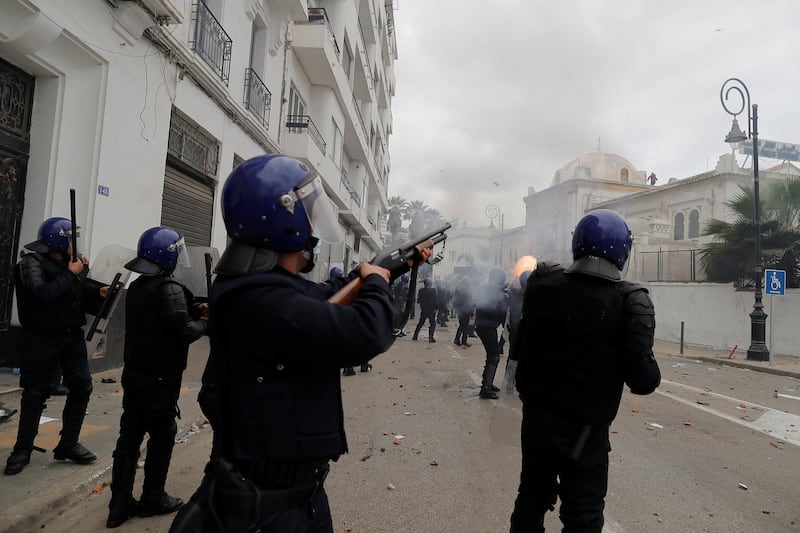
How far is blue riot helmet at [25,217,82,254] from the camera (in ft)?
12.5

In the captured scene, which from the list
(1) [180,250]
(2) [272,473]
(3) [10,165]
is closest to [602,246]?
(2) [272,473]

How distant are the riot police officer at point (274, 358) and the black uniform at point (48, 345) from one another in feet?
9.46

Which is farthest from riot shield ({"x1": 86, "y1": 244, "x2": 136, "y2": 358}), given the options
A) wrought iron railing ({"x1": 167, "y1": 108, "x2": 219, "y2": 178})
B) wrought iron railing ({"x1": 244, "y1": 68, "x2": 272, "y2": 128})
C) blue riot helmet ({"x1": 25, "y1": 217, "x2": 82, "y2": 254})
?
wrought iron railing ({"x1": 244, "y1": 68, "x2": 272, "y2": 128})

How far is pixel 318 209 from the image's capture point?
165cm

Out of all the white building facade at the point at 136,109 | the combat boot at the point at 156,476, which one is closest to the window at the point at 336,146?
the white building facade at the point at 136,109

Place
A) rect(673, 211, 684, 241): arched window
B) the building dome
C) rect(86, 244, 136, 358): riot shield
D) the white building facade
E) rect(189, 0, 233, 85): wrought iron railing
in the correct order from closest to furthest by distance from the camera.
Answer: rect(86, 244, 136, 358): riot shield
the white building facade
rect(189, 0, 233, 85): wrought iron railing
rect(673, 211, 684, 241): arched window
the building dome

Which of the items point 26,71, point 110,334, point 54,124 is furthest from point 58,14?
point 110,334

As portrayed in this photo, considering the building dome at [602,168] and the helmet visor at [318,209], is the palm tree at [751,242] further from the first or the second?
the building dome at [602,168]

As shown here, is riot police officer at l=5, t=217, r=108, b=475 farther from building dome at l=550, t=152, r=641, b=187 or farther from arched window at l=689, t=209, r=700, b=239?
building dome at l=550, t=152, r=641, b=187

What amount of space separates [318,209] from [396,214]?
201 ft

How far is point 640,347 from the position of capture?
228 cm

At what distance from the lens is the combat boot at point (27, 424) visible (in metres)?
3.63

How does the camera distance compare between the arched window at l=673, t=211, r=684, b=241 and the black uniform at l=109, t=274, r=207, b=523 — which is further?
the arched window at l=673, t=211, r=684, b=241

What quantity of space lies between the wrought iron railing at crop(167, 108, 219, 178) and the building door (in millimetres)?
2294
